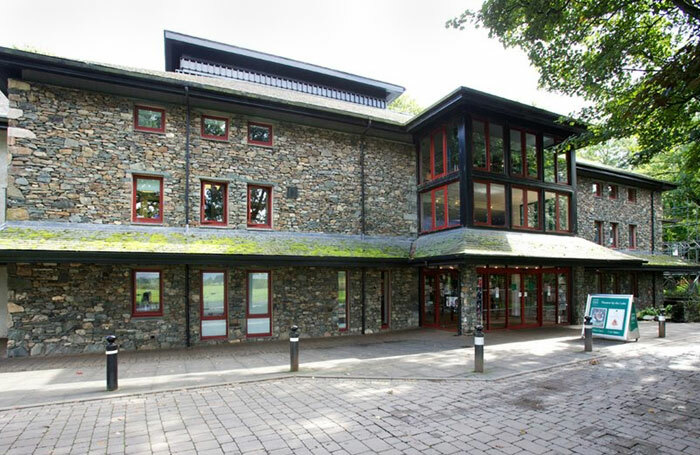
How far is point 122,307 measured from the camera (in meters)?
10.5

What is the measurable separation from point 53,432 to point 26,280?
21.7ft

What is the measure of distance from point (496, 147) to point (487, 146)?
56cm

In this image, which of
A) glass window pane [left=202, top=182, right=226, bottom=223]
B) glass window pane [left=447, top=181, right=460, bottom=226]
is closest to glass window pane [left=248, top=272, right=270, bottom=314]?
glass window pane [left=202, top=182, right=226, bottom=223]

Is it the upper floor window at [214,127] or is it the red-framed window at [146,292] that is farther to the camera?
the upper floor window at [214,127]

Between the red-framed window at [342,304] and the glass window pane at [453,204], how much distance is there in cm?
417

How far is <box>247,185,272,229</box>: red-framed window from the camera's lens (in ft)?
41.4

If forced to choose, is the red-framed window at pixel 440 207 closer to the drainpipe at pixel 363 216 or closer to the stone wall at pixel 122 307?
the drainpipe at pixel 363 216

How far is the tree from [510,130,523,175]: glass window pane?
10.1ft

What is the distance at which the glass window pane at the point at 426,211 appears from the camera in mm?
14672

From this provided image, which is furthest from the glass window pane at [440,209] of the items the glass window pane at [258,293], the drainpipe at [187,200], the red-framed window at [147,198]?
the red-framed window at [147,198]

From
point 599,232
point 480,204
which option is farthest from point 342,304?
point 599,232

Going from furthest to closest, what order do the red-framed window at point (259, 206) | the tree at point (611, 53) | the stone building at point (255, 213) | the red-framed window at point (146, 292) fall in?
the red-framed window at point (259, 206) < the red-framed window at point (146, 292) < the stone building at point (255, 213) < the tree at point (611, 53)

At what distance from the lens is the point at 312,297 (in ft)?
42.1

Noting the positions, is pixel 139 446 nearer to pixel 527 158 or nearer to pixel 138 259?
pixel 138 259
